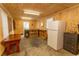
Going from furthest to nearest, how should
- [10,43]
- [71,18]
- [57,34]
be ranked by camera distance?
[71,18] < [57,34] < [10,43]

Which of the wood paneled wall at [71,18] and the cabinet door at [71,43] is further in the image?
the wood paneled wall at [71,18]

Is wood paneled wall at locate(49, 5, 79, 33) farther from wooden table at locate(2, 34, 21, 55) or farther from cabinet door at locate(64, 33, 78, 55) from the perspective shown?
wooden table at locate(2, 34, 21, 55)

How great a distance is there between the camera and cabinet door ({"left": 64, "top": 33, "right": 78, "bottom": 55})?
8.72ft

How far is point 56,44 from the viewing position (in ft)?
10.4

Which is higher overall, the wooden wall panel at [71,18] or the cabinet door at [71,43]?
the wooden wall panel at [71,18]

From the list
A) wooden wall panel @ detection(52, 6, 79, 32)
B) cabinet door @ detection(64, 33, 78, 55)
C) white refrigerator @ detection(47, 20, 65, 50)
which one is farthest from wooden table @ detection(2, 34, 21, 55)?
wooden wall panel @ detection(52, 6, 79, 32)

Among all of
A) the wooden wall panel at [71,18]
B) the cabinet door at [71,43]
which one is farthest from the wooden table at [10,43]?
the wooden wall panel at [71,18]

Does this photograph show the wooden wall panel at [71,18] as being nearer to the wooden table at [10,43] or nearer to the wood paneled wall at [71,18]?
the wood paneled wall at [71,18]

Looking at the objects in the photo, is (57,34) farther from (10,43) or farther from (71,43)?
(10,43)

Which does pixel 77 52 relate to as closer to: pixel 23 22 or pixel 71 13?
pixel 71 13

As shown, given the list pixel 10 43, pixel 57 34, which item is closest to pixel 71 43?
pixel 57 34

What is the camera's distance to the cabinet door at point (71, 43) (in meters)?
2.66

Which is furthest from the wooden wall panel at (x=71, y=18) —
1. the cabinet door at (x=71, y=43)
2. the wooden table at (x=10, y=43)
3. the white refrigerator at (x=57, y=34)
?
the wooden table at (x=10, y=43)

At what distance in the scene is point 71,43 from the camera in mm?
2855
